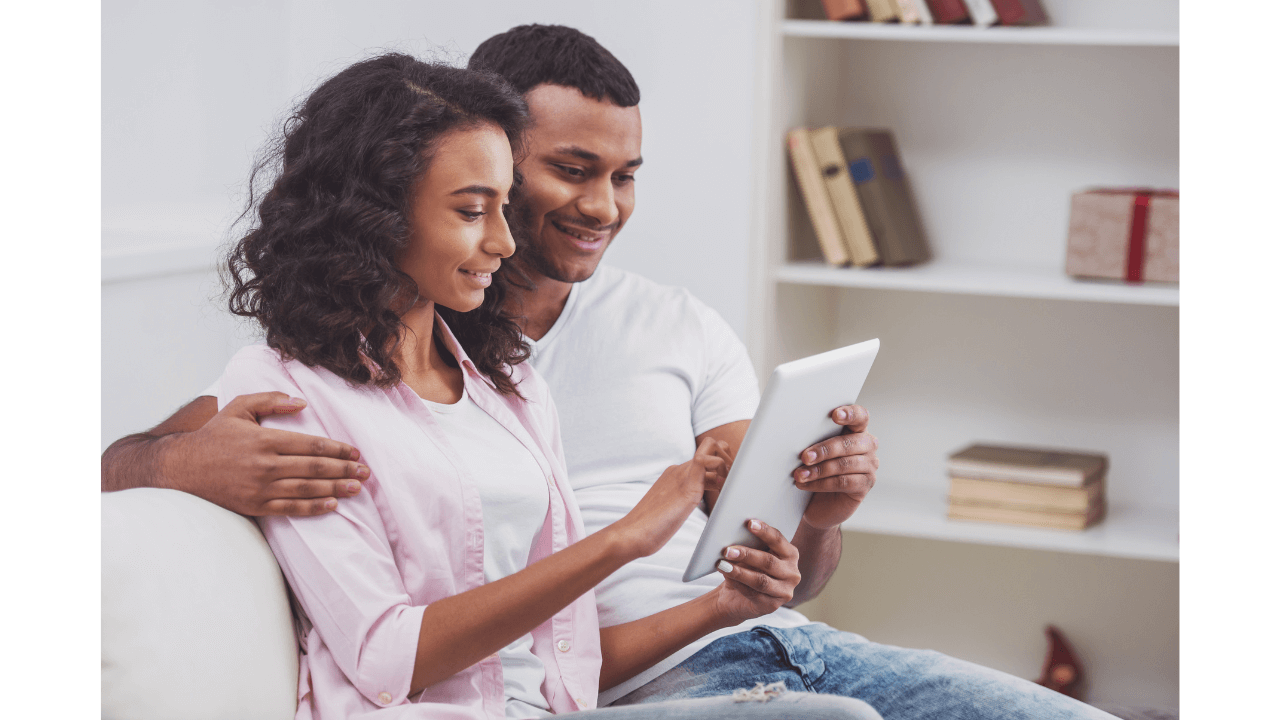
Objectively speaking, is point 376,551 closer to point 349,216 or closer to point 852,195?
point 349,216

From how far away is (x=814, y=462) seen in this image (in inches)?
45.0

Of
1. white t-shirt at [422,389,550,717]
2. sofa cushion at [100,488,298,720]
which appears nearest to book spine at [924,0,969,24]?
white t-shirt at [422,389,550,717]

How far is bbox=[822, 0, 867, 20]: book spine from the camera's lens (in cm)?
209

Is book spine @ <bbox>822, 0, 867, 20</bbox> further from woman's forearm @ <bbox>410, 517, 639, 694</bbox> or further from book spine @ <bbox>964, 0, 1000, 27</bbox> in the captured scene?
Answer: woman's forearm @ <bbox>410, 517, 639, 694</bbox>

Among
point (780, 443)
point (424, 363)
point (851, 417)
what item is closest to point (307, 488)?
point (424, 363)

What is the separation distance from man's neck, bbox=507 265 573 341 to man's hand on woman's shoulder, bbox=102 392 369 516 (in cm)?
51

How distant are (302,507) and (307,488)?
0.02 m

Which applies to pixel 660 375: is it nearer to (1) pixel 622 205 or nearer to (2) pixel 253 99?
(1) pixel 622 205

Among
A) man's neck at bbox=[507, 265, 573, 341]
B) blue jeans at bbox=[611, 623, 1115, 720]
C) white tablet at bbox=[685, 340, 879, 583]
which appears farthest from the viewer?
man's neck at bbox=[507, 265, 573, 341]

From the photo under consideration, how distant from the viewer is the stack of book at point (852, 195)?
2.13 metres

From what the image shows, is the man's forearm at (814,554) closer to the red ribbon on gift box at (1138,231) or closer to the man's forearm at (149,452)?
the man's forearm at (149,452)

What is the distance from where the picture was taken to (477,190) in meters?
1.08

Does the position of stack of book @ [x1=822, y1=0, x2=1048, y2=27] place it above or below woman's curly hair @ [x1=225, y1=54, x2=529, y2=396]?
above

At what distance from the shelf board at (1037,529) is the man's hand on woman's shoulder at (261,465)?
139 centimetres
